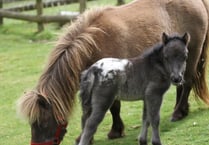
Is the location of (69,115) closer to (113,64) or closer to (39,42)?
(113,64)

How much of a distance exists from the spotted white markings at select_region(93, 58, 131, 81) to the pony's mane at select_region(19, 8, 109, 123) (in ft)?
1.38

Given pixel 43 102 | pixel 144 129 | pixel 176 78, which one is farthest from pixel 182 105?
pixel 43 102

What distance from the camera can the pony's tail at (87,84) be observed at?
→ 4.80m

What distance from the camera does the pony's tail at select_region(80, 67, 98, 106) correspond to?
15.7 ft

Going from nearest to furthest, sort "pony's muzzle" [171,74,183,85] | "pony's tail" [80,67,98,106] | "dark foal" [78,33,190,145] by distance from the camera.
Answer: "pony's muzzle" [171,74,183,85], "dark foal" [78,33,190,145], "pony's tail" [80,67,98,106]

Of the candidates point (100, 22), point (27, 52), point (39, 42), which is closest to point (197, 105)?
point (100, 22)

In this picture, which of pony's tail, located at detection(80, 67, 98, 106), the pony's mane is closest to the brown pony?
the pony's mane

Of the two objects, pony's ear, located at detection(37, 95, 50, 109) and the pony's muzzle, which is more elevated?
the pony's muzzle

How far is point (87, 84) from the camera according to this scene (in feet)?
15.8

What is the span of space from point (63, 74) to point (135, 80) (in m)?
0.72

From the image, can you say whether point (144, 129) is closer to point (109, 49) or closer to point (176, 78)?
point (176, 78)

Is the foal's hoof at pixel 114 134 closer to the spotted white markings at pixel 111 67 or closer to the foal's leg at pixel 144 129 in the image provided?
the foal's leg at pixel 144 129

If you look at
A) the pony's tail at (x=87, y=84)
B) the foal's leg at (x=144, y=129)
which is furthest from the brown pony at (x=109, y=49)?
the foal's leg at (x=144, y=129)

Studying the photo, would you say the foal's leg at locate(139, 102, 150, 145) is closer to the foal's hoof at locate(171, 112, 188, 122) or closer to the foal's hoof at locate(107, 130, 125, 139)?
the foal's hoof at locate(107, 130, 125, 139)
